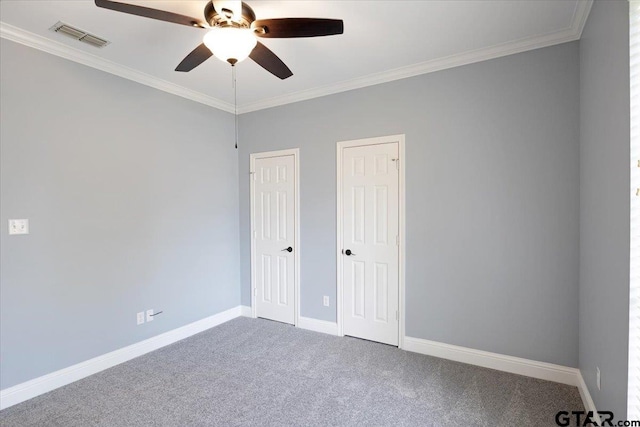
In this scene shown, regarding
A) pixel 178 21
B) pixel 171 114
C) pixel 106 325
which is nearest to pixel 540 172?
pixel 178 21

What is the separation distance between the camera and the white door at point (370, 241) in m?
3.23

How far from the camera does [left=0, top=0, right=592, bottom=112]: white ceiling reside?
2.13 m

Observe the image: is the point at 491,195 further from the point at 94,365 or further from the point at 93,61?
the point at 94,365

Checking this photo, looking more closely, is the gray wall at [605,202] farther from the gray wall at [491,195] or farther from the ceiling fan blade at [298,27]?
the ceiling fan blade at [298,27]

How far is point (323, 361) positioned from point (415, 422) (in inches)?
40.8

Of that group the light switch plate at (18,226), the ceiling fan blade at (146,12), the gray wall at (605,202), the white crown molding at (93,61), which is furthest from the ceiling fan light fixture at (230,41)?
the light switch plate at (18,226)

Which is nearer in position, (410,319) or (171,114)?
(410,319)

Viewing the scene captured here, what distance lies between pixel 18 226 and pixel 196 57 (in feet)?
6.03

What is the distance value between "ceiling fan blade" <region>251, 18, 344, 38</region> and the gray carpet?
2450 mm

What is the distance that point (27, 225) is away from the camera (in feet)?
8.00

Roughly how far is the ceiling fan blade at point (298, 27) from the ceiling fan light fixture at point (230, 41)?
0.10 metres

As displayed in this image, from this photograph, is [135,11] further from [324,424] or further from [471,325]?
[471,325]

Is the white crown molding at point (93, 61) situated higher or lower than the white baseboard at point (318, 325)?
higher

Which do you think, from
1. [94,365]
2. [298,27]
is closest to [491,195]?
[298,27]
